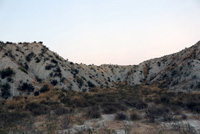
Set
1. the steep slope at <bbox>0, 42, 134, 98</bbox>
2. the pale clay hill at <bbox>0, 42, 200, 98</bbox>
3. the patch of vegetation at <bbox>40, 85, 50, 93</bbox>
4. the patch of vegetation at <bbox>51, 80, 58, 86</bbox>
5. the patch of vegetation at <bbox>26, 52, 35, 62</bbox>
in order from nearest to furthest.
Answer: the steep slope at <bbox>0, 42, 134, 98</bbox> → the pale clay hill at <bbox>0, 42, 200, 98</bbox> → the patch of vegetation at <bbox>40, 85, 50, 93</bbox> → the patch of vegetation at <bbox>51, 80, 58, 86</bbox> → the patch of vegetation at <bbox>26, 52, 35, 62</bbox>

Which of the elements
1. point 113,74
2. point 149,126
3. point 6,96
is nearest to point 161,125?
point 149,126

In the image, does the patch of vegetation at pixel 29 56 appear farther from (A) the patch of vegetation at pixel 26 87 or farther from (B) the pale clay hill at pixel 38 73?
(A) the patch of vegetation at pixel 26 87

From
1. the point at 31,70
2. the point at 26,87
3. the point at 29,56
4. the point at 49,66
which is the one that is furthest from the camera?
the point at 29,56

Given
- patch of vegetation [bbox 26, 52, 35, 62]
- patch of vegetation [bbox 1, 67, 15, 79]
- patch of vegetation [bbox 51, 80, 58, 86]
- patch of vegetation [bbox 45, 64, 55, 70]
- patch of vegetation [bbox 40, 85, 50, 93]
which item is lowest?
patch of vegetation [bbox 40, 85, 50, 93]

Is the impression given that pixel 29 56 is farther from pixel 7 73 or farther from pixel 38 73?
pixel 7 73

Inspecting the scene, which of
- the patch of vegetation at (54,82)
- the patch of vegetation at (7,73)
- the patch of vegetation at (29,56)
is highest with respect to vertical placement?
the patch of vegetation at (29,56)

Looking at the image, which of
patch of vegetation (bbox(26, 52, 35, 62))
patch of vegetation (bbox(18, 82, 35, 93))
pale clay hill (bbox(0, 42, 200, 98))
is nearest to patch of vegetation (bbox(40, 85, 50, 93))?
pale clay hill (bbox(0, 42, 200, 98))

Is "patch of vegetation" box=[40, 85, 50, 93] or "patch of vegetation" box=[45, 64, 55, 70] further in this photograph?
"patch of vegetation" box=[45, 64, 55, 70]

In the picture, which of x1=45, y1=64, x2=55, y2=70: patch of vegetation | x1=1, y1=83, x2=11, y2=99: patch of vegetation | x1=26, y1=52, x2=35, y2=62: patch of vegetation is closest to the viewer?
x1=1, y1=83, x2=11, y2=99: patch of vegetation

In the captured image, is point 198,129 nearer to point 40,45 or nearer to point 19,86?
point 19,86

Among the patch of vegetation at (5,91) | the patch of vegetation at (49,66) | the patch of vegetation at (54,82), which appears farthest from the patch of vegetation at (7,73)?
the patch of vegetation at (49,66)

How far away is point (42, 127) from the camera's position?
10117 mm

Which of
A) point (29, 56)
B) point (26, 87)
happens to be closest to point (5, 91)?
point (26, 87)

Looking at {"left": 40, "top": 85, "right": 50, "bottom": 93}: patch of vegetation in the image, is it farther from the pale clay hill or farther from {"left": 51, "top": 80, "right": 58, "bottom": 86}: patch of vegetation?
{"left": 51, "top": 80, "right": 58, "bottom": 86}: patch of vegetation
